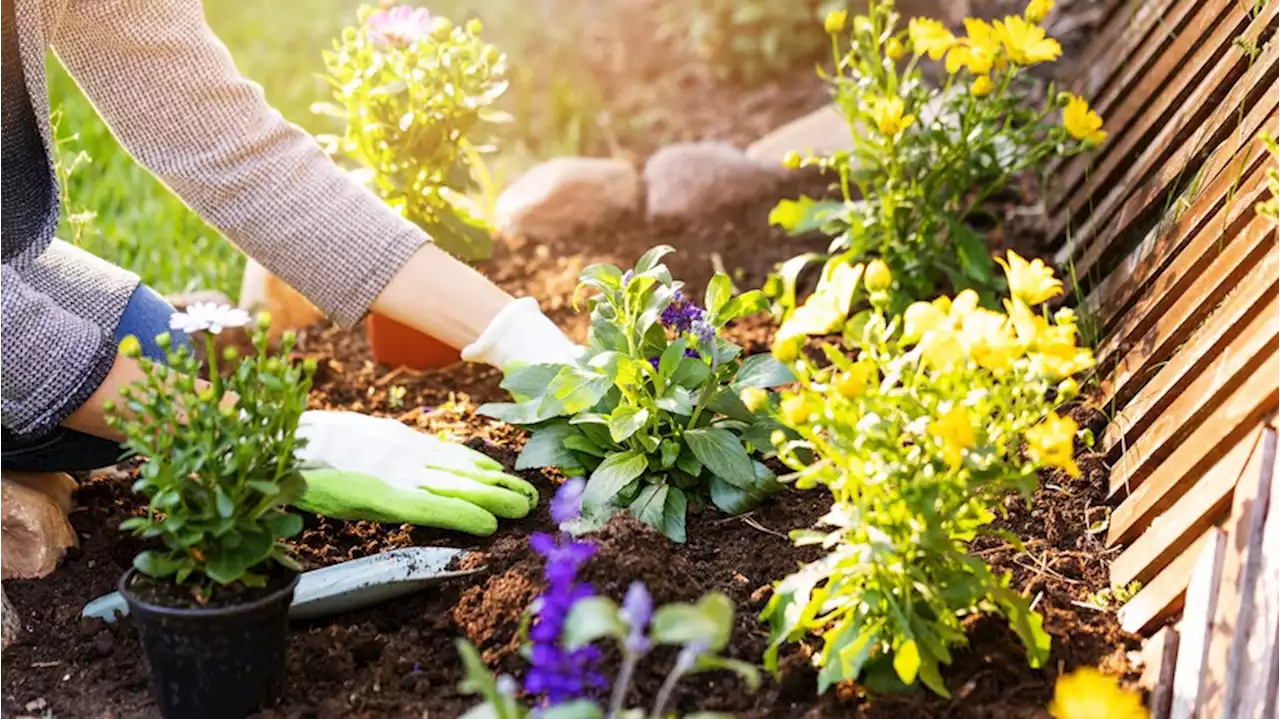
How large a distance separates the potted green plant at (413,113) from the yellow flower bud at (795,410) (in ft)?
3.79

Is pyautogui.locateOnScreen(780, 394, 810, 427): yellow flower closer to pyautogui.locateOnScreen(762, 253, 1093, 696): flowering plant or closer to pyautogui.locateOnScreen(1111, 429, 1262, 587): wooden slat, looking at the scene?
pyautogui.locateOnScreen(762, 253, 1093, 696): flowering plant

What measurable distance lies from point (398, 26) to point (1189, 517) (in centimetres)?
157

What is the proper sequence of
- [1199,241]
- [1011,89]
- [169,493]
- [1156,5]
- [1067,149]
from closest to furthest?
[169,493]
[1199,241]
[1067,149]
[1156,5]
[1011,89]

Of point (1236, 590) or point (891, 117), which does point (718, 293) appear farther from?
point (1236, 590)

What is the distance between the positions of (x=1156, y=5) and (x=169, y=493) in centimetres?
199

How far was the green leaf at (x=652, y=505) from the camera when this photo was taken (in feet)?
6.19

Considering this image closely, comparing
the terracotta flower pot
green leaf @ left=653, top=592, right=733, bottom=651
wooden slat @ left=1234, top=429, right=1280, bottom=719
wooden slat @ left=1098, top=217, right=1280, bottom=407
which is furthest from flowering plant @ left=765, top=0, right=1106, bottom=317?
green leaf @ left=653, top=592, right=733, bottom=651

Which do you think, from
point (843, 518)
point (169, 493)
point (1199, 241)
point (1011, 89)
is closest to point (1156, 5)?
point (1011, 89)

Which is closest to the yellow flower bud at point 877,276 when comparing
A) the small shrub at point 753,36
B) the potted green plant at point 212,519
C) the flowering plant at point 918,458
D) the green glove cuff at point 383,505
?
the flowering plant at point 918,458

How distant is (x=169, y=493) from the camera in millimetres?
1483

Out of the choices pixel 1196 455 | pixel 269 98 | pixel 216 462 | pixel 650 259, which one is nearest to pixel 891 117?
pixel 650 259

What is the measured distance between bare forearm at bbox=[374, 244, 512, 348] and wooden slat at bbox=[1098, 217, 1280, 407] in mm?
948

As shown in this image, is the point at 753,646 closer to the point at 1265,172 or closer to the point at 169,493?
the point at 169,493

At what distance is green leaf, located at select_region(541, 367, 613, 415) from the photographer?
1912 mm
